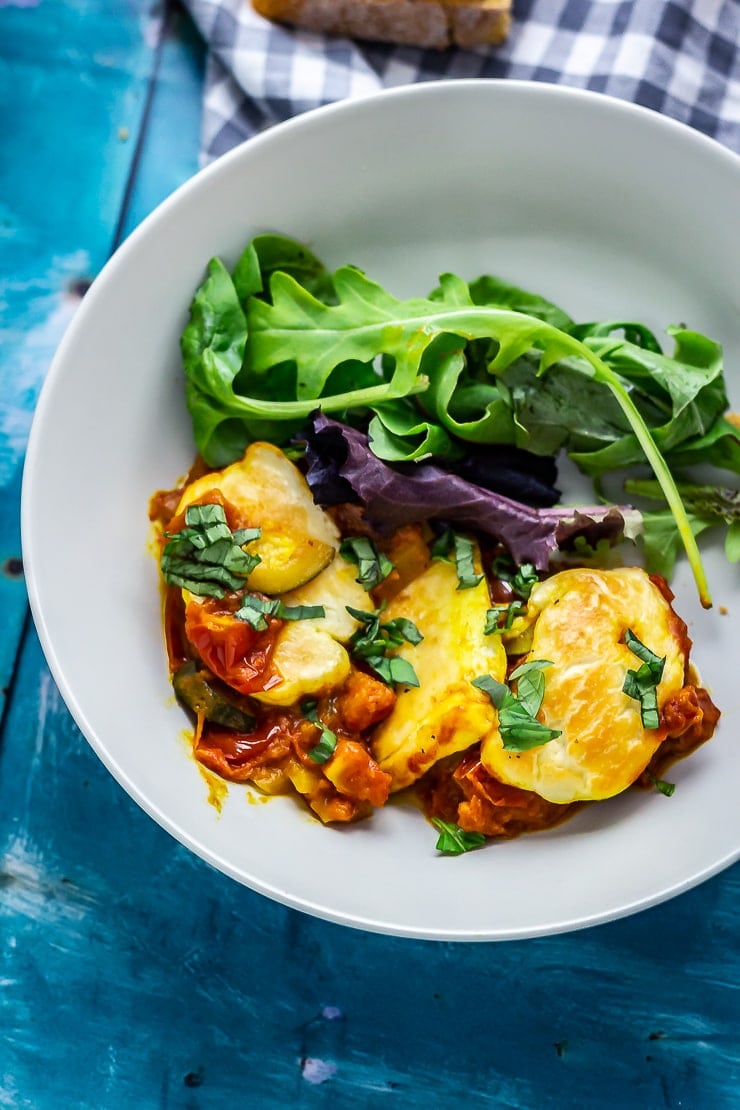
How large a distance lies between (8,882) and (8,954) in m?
0.18

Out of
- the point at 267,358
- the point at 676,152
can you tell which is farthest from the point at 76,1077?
the point at 676,152

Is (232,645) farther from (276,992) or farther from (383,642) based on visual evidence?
(276,992)

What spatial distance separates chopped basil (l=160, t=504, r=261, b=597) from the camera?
239 cm

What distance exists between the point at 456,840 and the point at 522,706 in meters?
0.40

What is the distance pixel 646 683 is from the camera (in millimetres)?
2342

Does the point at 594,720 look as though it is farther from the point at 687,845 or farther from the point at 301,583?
the point at 301,583

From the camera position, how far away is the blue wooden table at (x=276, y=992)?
2643mm

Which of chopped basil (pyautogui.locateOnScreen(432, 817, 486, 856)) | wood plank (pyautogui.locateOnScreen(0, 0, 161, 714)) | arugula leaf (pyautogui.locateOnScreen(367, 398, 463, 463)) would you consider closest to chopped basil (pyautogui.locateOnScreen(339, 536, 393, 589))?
arugula leaf (pyautogui.locateOnScreen(367, 398, 463, 463))

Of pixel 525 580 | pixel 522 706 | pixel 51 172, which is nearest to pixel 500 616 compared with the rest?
pixel 525 580

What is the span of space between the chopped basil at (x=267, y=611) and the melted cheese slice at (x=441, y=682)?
0.21m

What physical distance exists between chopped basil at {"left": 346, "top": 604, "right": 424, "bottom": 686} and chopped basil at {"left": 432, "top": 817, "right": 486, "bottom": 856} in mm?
381

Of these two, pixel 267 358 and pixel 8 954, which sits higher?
pixel 267 358

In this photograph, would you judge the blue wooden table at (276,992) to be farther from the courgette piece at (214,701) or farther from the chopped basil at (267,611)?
the chopped basil at (267,611)

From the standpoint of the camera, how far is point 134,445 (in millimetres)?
2598
